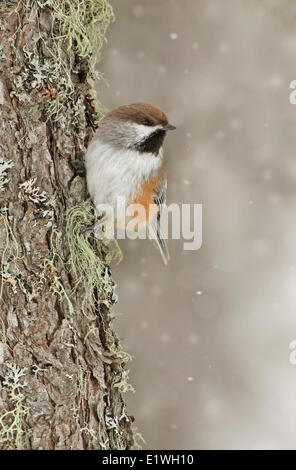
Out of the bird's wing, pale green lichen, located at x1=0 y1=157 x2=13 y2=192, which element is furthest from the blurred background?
pale green lichen, located at x1=0 y1=157 x2=13 y2=192

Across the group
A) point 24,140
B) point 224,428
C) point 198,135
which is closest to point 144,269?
point 198,135

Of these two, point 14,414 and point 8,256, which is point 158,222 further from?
point 14,414

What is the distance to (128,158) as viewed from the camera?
2.38 m

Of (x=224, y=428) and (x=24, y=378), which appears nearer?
(x=24, y=378)

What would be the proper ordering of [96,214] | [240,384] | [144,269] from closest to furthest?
[96,214]
[144,269]
[240,384]

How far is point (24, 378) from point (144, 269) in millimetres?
2516

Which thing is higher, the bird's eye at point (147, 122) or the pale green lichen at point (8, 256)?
the bird's eye at point (147, 122)

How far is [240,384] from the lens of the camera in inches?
184

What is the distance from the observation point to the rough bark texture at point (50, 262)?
1.89 meters

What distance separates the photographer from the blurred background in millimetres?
4371

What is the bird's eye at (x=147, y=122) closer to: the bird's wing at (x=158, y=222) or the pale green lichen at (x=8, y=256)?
the bird's wing at (x=158, y=222)

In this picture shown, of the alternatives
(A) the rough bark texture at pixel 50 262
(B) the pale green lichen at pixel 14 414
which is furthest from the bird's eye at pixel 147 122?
(B) the pale green lichen at pixel 14 414

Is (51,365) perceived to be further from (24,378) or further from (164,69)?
(164,69)

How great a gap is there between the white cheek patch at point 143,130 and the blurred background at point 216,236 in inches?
74.1
